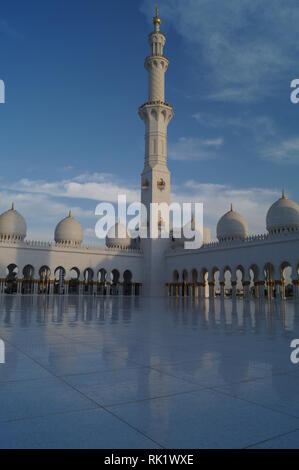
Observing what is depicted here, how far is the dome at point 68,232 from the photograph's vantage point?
3203cm

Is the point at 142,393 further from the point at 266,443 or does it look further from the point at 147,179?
the point at 147,179

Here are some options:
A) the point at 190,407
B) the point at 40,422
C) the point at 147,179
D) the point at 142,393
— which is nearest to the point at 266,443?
the point at 190,407

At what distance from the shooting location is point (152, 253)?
32.9m

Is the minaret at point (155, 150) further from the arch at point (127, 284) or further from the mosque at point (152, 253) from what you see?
the arch at point (127, 284)

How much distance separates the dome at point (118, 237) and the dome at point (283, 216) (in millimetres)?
15167

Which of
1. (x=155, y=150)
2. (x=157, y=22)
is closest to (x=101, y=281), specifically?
(x=155, y=150)

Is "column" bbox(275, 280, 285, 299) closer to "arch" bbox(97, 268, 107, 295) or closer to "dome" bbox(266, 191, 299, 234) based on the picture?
"dome" bbox(266, 191, 299, 234)

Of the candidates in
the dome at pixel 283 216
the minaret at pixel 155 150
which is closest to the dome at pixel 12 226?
the minaret at pixel 155 150

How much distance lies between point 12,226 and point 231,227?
56.2 feet

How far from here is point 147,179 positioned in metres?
32.4

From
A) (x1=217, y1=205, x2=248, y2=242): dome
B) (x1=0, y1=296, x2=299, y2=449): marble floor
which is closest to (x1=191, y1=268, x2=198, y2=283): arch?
(x1=217, y1=205, x2=248, y2=242): dome

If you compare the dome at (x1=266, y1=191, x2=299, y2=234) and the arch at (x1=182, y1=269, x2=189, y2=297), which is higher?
the dome at (x1=266, y1=191, x2=299, y2=234)

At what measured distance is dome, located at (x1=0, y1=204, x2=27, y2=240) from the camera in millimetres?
29359

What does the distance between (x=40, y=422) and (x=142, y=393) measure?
2.38 ft
